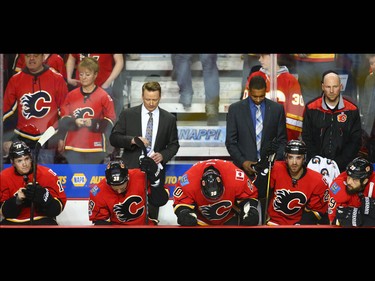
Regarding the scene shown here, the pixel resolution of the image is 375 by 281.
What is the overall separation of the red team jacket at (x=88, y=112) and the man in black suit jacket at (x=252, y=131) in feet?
4.29

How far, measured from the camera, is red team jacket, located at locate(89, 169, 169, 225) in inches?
348

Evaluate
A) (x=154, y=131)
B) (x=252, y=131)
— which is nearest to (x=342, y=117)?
(x=252, y=131)

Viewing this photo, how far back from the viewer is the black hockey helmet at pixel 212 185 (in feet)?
27.8

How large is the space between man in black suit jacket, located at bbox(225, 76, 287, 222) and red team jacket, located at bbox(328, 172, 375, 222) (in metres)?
0.66

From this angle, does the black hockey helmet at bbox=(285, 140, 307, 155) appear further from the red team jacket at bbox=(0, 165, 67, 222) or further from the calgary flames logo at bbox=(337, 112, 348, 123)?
the red team jacket at bbox=(0, 165, 67, 222)

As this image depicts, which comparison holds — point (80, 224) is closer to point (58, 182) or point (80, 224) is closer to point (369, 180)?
point (58, 182)

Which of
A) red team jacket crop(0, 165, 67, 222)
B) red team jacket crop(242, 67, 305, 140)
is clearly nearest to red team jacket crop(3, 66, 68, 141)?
red team jacket crop(0, 165, 67, 222)

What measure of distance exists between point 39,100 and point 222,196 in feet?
7.46

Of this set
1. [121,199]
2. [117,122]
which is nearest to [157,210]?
[121,199]

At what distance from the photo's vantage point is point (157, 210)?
9.09 metres

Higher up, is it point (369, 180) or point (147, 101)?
point (147, 101)

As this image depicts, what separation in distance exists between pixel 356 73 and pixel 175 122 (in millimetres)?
1989

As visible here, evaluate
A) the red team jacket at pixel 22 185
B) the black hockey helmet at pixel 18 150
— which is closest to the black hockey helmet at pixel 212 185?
the red team jacket at pixel 22 185

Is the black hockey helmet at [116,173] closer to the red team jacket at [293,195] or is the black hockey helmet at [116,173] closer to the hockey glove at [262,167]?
the hockey glove at [262,167]
